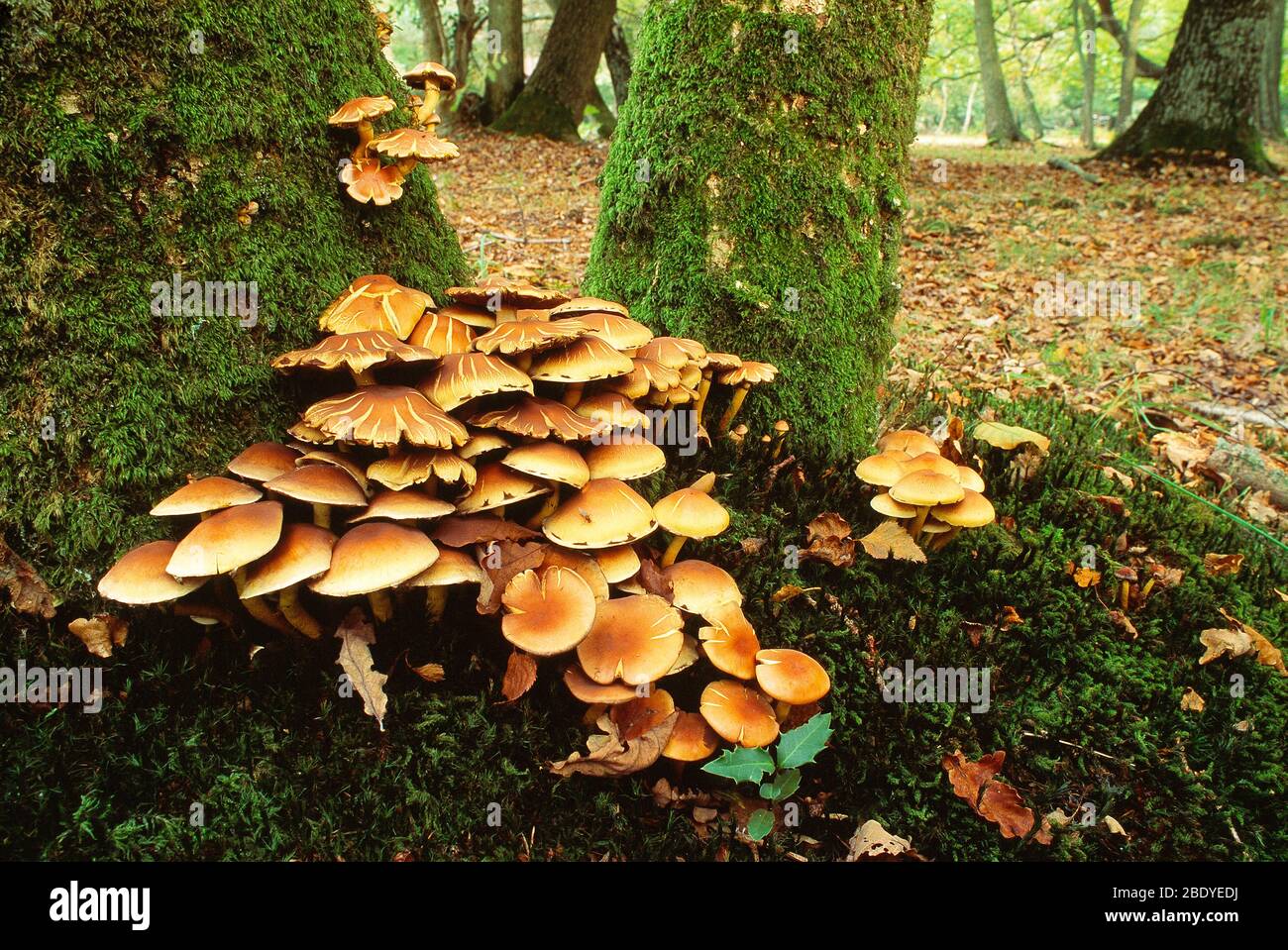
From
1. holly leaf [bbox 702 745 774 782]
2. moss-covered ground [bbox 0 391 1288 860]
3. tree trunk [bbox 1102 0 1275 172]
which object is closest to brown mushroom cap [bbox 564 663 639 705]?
moss-covered ground [bbox 0 391 1288 860]

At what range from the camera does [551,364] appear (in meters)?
2.90

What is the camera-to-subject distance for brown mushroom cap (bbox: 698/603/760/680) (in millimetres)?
2686

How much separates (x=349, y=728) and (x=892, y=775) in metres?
2.03

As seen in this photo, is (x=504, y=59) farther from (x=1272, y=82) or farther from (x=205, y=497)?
(x=1272, y=82)

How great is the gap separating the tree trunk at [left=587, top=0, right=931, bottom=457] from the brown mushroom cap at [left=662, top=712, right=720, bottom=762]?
1.79 meters

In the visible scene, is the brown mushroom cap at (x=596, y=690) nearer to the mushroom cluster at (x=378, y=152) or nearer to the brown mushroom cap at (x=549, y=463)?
the brown mushroom cap at (x=549, y=463)

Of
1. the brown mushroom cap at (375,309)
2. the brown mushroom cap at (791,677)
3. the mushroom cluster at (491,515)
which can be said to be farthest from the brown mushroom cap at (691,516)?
the brown mushroom cap at (375,309)

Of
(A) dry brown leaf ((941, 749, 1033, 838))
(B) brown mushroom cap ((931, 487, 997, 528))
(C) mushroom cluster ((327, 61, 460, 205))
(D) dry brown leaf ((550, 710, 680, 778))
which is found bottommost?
(A) dry brown leaf ((941, 749, 1033, 838))

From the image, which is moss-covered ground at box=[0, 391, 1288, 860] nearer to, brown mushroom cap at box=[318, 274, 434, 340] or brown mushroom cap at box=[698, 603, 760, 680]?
brown mushroom cap at box=[698, 603, 760, 680]

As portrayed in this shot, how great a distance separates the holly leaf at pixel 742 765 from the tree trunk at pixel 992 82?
2880 centimetres

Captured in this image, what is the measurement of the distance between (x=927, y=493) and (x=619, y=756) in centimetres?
172

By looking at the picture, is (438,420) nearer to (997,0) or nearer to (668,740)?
(668,740)

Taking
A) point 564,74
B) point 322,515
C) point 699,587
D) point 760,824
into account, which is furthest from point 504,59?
point 760,824
